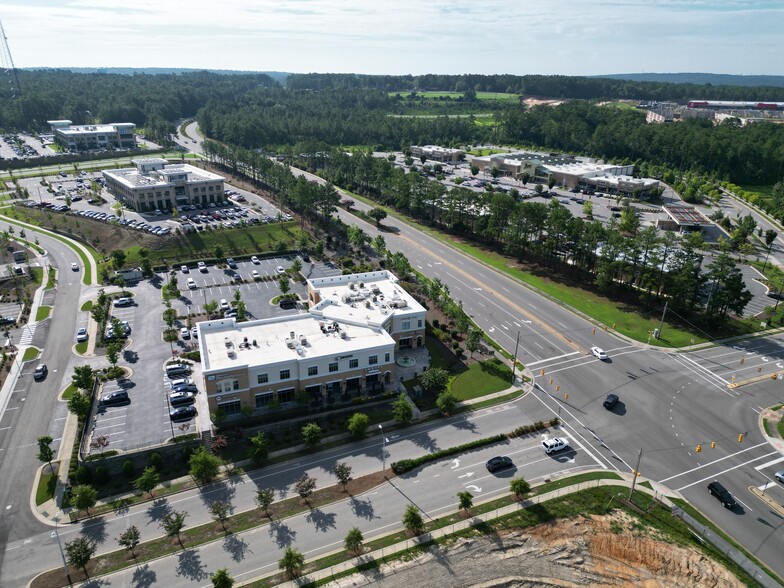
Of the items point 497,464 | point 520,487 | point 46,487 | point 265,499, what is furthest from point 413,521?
point 46,487

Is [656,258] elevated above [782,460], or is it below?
above

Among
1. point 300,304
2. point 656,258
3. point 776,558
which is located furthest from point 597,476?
point 300,304

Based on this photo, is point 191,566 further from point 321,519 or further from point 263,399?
point 263,399

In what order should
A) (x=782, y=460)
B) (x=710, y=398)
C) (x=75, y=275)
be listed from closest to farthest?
(x=782, y=460) < (x=710, y=398) < (x=75, y=275)

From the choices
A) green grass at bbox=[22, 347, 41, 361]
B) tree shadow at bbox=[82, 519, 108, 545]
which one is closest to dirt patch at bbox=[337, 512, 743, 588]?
tree shadow at bbox=[82, 519, 108, 545]

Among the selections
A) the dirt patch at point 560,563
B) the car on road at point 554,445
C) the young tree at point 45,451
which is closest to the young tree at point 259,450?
the dirt patch at point 560,563

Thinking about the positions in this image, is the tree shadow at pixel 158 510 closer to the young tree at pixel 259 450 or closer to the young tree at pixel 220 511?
the young tree at pixel 220 511

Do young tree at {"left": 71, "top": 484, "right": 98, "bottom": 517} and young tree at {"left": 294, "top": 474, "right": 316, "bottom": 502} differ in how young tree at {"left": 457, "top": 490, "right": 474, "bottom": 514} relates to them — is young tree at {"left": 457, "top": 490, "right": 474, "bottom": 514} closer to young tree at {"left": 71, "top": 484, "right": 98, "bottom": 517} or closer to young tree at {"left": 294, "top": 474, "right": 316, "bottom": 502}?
young tree at {"left": 294, "top": 474, "right": 316, "bottom": 502}

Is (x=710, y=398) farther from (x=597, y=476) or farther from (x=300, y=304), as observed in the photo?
(x=300, y=304)
